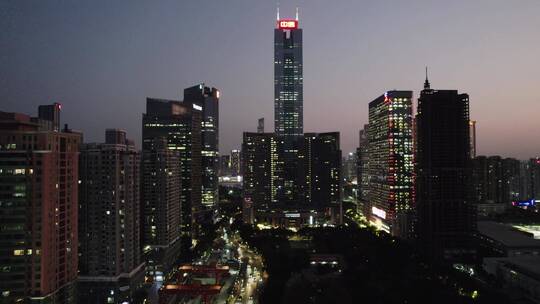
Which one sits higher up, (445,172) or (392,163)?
(392,163)

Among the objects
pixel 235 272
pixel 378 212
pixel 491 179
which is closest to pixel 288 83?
pixel 378 212

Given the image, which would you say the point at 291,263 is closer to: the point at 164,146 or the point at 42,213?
the point at 164,146

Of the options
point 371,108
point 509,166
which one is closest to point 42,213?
point 371,108

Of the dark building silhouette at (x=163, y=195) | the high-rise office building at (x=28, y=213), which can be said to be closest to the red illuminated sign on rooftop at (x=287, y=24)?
the dark building silhouette at (x=163, y=195)

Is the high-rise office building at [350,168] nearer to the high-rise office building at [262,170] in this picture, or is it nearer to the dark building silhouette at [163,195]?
the high-rise office building at [262,170]

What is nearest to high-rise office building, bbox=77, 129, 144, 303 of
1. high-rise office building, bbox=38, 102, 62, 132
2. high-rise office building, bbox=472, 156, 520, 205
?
high-rise office building, bbox=38, 102, 62, 132

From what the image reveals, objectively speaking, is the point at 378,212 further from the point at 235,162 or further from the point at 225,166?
the point at 225,166
